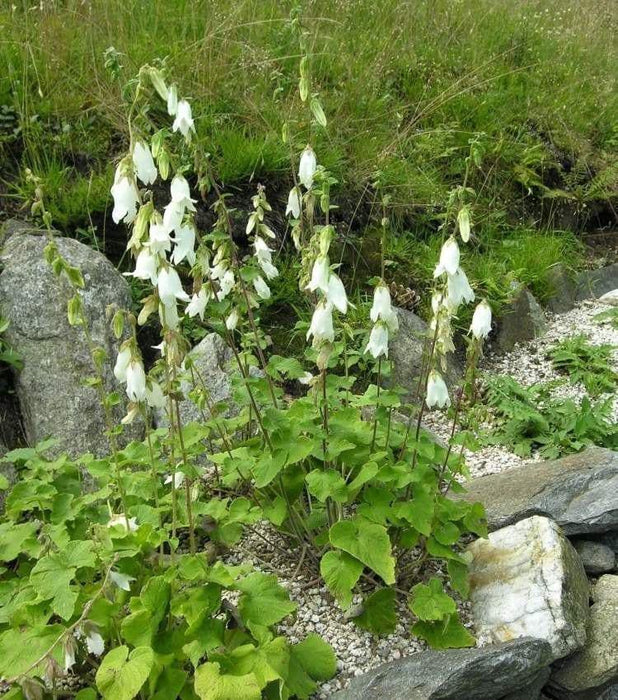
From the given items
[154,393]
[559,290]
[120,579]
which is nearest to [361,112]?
[559,290]

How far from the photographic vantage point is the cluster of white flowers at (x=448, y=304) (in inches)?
80.1

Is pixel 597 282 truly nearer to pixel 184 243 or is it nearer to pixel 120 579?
pixel 184 243

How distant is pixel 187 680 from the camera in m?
2.09

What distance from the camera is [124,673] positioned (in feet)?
6.06

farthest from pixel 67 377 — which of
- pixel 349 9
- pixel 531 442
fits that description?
pixel 349 9

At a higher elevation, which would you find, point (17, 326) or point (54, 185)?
point (54, 185)

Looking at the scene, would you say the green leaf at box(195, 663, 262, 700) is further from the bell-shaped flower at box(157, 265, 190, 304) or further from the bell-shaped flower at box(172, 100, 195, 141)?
the bell-shaped flower at box(172, 100, 195, 141)

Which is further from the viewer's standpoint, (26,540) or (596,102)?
(596,102)

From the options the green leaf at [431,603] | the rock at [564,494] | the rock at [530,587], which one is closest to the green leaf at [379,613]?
the green leaf at [431,603]

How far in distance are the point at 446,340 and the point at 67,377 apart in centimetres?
205

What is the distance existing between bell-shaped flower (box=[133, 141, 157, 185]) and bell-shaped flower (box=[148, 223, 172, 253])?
121mm

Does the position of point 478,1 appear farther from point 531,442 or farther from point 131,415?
point 131,415

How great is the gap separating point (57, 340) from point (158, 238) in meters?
2.07

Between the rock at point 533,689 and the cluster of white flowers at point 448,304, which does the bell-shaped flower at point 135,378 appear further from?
the rock at point 533,689
